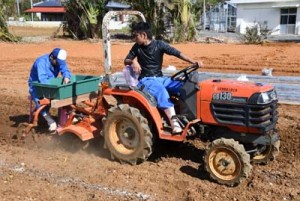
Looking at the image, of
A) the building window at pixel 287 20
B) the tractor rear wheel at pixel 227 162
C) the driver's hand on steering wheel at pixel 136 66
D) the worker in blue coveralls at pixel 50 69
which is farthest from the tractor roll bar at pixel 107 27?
the building window at pixel 287 20

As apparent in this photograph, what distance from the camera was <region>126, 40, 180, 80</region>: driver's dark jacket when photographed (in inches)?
227

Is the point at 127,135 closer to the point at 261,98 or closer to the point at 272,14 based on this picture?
the point at 261,98

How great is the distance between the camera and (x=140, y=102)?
5609 mm

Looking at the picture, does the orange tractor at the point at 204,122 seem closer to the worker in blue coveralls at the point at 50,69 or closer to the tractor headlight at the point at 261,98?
the tractor headlight at the point at 261,98

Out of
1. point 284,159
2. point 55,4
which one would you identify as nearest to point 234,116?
point 284,159

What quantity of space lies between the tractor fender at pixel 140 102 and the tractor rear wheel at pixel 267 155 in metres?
1.27

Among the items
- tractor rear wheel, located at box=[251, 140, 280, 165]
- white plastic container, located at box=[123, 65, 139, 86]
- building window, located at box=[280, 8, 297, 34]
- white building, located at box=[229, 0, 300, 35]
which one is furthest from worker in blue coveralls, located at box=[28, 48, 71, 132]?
building window, located at box=[280, 8, 297, 34]

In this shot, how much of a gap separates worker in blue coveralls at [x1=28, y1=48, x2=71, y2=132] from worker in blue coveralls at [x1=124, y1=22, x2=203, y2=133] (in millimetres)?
1461

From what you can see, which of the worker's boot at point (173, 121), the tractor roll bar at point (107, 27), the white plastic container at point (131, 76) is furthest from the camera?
the tractor roll bar at point (107, 27)

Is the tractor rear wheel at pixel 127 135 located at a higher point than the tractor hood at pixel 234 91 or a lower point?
lower

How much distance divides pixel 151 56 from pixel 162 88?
0.55 meters

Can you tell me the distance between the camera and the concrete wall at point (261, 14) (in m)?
39.4

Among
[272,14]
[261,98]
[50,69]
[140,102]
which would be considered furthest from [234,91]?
[272,14]

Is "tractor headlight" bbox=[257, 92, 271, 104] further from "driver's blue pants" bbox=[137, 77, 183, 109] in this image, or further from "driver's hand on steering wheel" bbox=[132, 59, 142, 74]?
"driver's hand on steering wheel" bbox=[132, 59, 142, 74]
